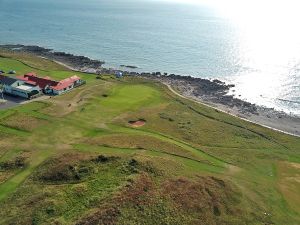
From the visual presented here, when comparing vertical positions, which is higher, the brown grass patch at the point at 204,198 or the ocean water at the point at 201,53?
the ocean water at the point at 201,53

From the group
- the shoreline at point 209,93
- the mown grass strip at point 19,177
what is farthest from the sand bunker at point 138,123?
the shoreline at point 209,93

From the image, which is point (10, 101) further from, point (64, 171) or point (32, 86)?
point (64, 171)

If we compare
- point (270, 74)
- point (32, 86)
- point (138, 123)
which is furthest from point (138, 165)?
point (270, 74)

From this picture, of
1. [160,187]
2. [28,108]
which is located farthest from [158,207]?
[28,108]

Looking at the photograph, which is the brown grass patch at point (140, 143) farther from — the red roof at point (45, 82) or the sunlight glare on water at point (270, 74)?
the sunlight glare on water at point (270, 74)

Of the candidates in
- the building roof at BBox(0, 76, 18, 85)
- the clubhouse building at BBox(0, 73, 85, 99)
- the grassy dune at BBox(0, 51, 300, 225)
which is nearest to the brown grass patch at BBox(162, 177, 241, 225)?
the grassy dune at BBox(0, 51, 300, 225)
